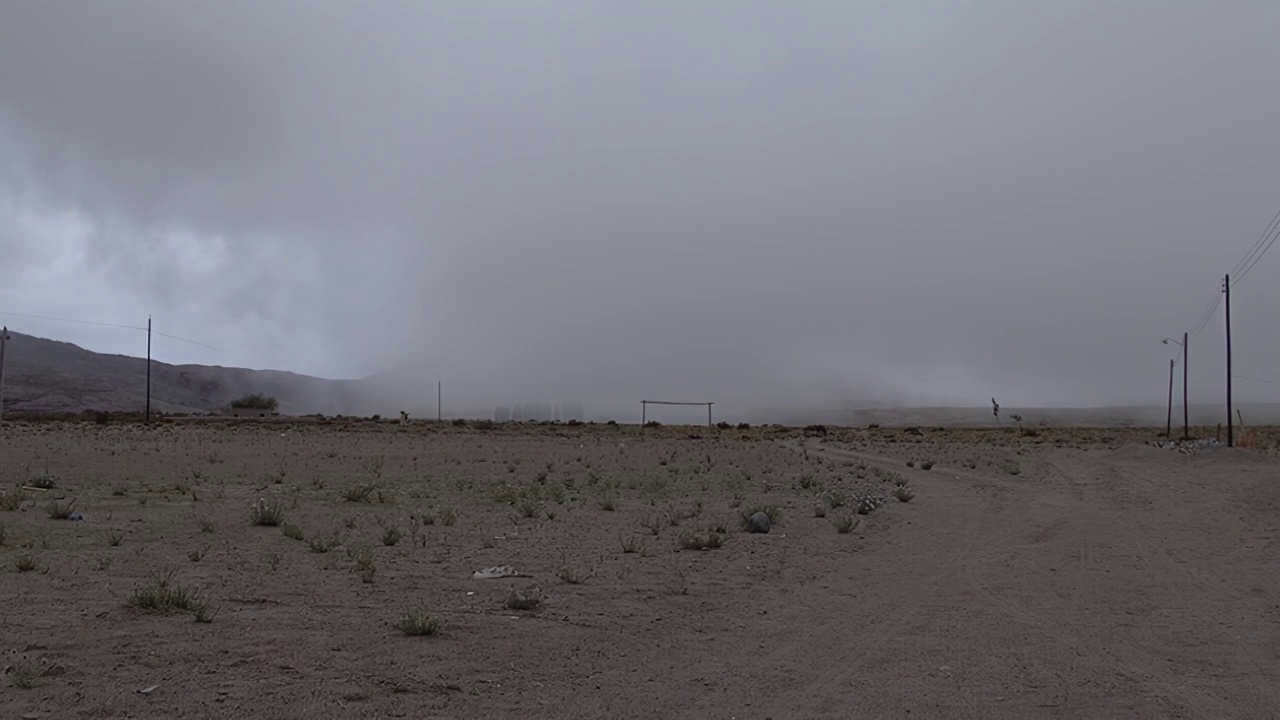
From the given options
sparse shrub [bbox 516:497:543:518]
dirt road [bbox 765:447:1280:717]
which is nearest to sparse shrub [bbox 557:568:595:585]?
dirt road [bbox 765:447:1280:717]

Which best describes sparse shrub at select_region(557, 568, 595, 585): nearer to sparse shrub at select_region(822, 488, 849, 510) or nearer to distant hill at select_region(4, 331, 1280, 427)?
sparse shrub at select_region(822, 488, 849, 510)

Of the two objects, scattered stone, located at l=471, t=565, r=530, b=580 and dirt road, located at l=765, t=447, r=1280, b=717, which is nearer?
dirt road, located at l=765, t=447, r=1280, b=717

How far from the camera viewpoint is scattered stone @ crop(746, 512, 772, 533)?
16.5m

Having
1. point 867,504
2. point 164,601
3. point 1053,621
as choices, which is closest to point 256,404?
point 867,504

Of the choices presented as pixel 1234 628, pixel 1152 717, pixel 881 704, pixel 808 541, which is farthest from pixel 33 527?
pixel 1234 628

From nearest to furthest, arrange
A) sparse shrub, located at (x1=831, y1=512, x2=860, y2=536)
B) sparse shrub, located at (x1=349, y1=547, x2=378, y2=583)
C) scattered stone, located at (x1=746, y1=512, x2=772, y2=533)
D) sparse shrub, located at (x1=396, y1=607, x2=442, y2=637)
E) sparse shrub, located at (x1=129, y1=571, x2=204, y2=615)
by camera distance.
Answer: sparse shrub, located at (x1=396, y1=607, x2=442, y2=637) → sparse shrub, located at (x1=129, y1=571, x2=204, y2=615) → sparse shrub, located at (x1=349, y1=547, x2=378, y2=583) → scattered stone, located at (x1=746, y1=512, x2=772, y2=533) → sparse shrub, located at (x1=831, y1=512, x2=860, y2=536)

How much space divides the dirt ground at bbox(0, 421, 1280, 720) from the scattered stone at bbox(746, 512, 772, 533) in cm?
57

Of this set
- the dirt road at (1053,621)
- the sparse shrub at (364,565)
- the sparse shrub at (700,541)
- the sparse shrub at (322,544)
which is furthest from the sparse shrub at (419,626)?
the sparse shrub at (700,541)

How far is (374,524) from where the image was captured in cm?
1645

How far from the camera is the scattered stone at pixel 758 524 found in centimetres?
1655

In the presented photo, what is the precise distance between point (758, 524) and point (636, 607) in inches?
258

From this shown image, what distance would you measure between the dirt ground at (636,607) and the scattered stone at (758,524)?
574mm

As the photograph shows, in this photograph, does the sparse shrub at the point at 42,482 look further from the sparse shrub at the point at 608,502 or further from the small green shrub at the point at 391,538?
the sparse shrub at the point at 608,502

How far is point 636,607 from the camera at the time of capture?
411 inches
